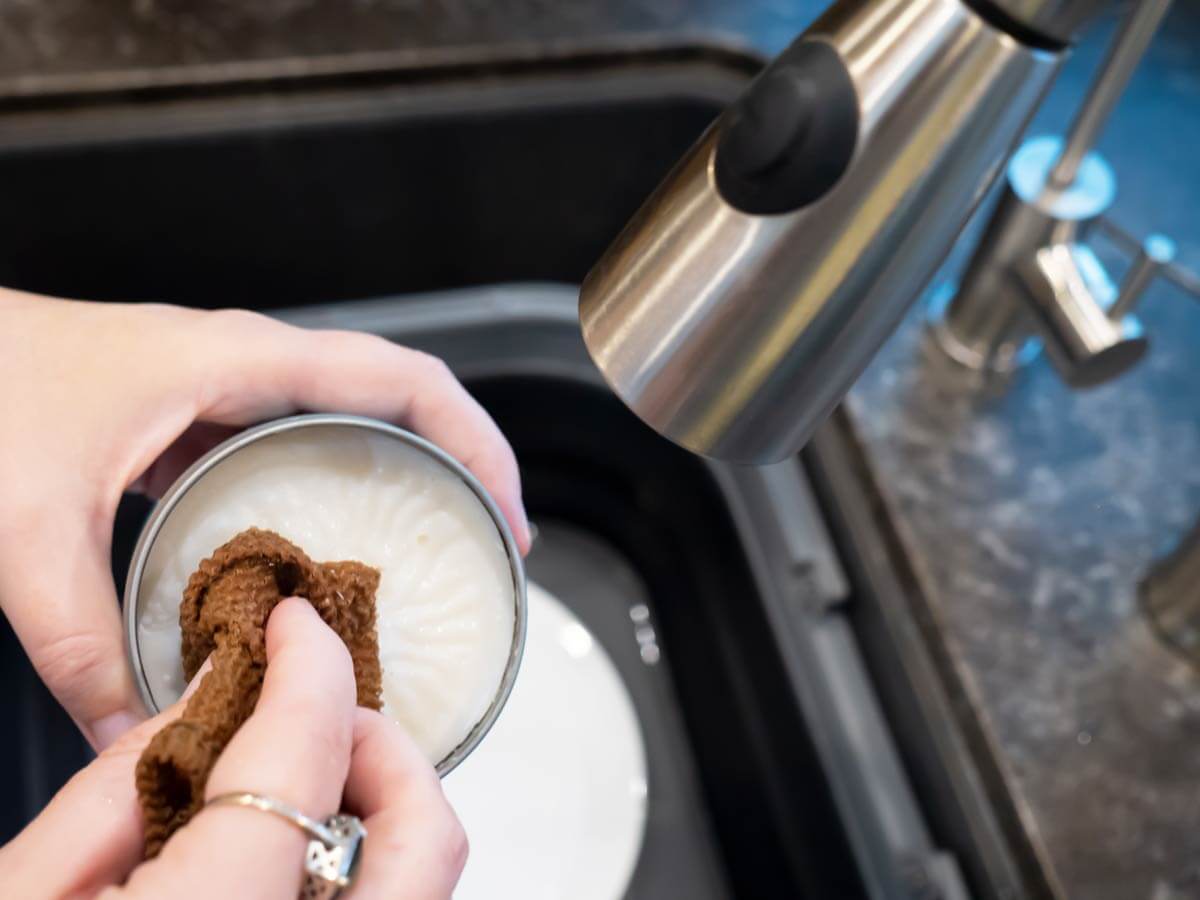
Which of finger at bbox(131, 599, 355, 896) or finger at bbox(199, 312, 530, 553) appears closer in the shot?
finger at bbox(131, 599, 355, 896)

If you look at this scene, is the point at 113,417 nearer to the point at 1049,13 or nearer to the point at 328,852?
the point at 328,852

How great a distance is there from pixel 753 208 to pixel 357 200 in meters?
0.60

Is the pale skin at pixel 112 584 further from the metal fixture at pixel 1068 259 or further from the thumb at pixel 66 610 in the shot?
the metal fixture at pixel 1068 259

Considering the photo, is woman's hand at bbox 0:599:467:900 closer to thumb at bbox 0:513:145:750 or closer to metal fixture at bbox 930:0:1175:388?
thumb at bbox 0:513:145:750

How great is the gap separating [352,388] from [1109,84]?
1.48 feet

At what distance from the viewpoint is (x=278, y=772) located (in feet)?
1.10

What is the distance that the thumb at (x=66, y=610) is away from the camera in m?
0.45

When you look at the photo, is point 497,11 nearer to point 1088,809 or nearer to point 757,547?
point 757,547

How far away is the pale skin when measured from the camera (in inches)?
13.4

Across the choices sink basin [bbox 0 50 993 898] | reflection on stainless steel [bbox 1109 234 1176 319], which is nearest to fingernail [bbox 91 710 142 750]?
sink basin [bbox 0 50 993 898]

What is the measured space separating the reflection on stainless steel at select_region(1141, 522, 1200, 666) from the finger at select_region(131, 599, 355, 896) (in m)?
0.49

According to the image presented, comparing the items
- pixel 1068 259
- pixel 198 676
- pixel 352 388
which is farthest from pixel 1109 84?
pixel 198 676

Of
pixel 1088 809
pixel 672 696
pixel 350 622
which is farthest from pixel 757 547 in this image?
pixel 350 622

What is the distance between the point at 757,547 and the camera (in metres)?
0.75
